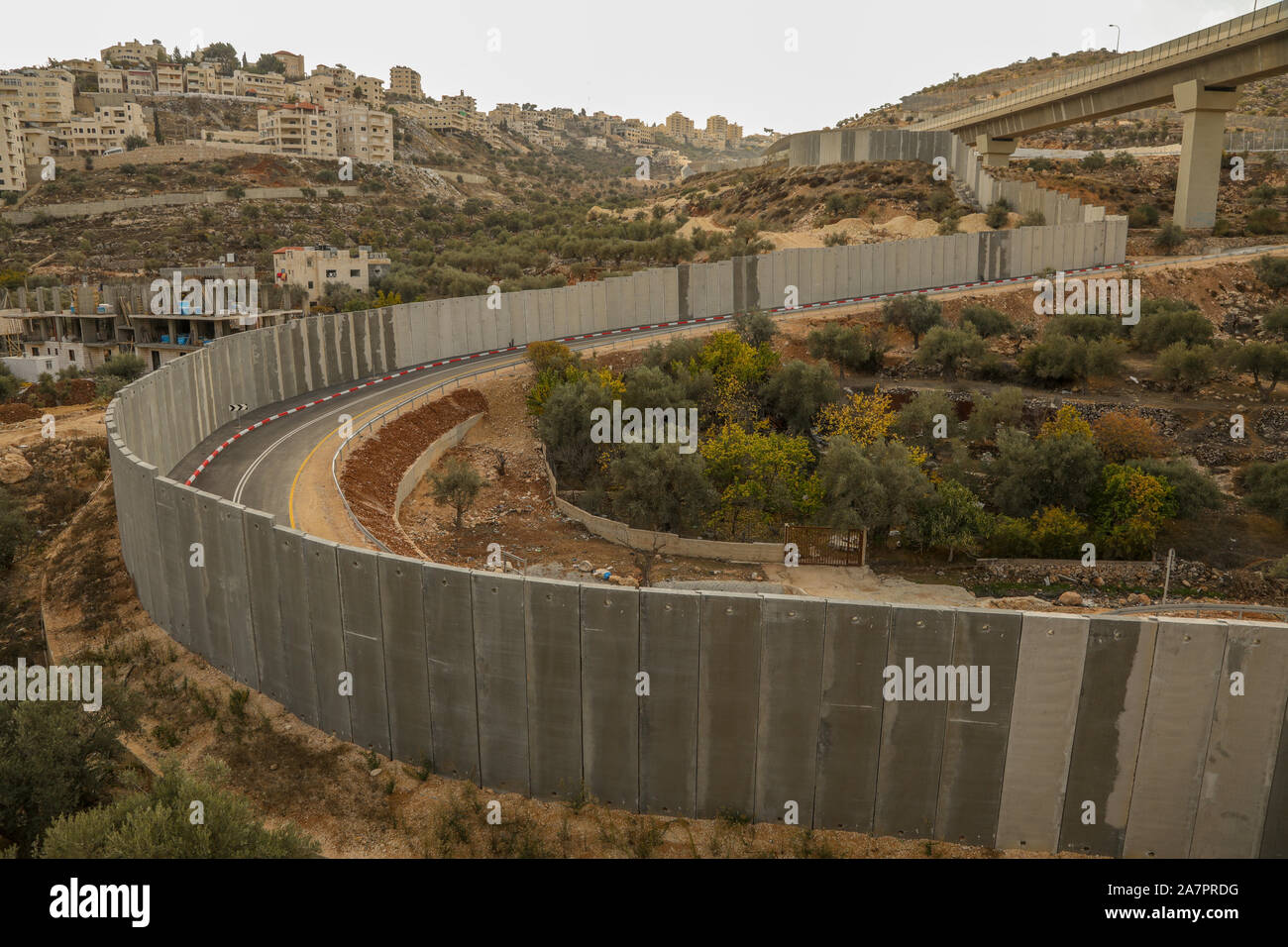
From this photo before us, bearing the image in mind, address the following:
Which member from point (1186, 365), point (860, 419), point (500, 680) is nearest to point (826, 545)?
point (860, 419)

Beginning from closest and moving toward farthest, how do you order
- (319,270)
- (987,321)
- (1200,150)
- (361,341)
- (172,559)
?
(172,559) < (361,341) < (987,321) < (1200,150) < (319,270)

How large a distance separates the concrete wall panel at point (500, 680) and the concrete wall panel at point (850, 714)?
11.7ft

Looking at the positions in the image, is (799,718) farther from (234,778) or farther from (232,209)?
(232,209)

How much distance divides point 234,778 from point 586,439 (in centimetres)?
2218

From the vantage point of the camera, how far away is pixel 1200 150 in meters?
57.2

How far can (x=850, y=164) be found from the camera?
7838 cm

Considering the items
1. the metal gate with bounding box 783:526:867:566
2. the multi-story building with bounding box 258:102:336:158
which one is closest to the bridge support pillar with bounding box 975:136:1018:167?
the metal gate with bounding box 783:526:867:566

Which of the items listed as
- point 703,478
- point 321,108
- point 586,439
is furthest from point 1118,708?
point 321,108

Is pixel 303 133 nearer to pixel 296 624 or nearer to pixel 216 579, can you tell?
pixel 216 579

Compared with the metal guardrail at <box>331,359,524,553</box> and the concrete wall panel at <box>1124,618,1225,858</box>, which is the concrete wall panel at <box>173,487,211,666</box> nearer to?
the metal guardrail at <box>331,359,524,553</box>

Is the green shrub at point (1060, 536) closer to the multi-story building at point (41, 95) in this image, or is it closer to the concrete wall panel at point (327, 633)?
the concrete wall panel at point (327, 633)

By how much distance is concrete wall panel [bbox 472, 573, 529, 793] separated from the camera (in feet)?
35.4

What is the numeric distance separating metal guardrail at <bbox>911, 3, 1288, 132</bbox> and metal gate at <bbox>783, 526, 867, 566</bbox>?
1737 inches

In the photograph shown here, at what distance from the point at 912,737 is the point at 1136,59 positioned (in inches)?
2560
